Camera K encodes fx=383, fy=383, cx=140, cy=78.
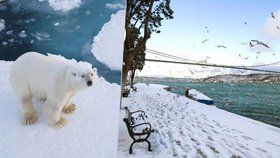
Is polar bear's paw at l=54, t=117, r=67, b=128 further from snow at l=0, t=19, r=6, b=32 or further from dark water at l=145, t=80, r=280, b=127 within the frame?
dark water at l=145, t=80, r=280, b=127

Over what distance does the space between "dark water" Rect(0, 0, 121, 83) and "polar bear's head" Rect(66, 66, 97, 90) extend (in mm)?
409

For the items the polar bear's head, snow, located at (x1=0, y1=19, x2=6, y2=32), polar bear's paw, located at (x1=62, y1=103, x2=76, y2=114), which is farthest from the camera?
snow, located at (x1=0, y1=19, x2=6, y2=32)

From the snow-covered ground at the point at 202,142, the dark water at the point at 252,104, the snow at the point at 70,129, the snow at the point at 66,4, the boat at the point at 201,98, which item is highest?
the snow at the point at 66,4

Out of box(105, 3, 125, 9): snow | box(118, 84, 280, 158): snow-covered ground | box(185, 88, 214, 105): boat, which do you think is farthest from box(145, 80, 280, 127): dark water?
box(105, 3, 125, 9): snow

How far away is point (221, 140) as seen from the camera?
7.59 metres

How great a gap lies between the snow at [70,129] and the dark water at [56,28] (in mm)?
132

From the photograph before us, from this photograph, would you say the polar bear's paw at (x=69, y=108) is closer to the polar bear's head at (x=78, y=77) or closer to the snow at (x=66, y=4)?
the polar bear's head at (x=78, y=77)

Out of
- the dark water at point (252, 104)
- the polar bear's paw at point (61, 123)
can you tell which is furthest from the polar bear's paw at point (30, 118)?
the dark water at point (252, 104)

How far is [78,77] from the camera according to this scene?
3191 mm

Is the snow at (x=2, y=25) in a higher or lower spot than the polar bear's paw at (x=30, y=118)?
higher

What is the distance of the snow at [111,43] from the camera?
3623 mm

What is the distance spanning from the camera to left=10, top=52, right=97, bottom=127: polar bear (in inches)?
126

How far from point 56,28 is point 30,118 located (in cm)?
94

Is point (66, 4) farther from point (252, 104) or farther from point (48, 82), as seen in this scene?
point (252, 104)
